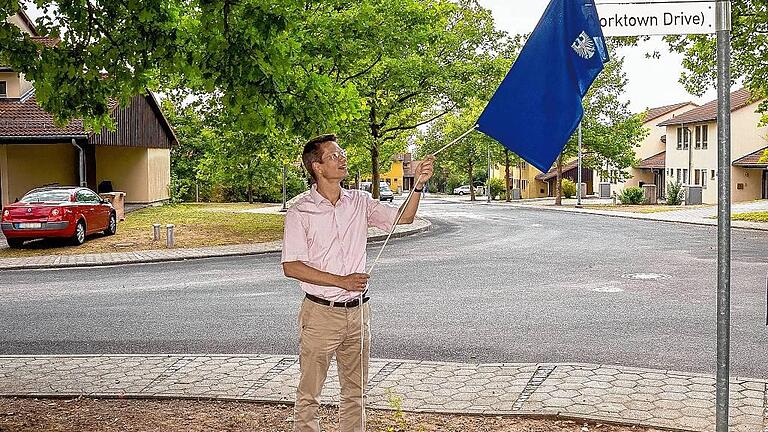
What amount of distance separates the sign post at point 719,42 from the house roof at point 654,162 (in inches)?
2853

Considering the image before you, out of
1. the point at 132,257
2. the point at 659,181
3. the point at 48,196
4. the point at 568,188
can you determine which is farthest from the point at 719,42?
the point at 568,188

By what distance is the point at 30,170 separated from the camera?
36.5 metres

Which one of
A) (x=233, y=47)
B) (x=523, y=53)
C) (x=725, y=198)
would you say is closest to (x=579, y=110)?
(x=523, y=53)

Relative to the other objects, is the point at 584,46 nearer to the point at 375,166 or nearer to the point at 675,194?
the point at 375,166

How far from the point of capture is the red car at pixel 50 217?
2148cm

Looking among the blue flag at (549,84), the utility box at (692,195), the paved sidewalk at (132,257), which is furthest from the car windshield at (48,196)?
the utility box at (692,195)

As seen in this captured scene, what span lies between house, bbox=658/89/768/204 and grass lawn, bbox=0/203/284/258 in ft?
116

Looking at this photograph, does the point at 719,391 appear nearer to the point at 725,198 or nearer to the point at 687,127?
the point at 725,198

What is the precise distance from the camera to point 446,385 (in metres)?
6.90

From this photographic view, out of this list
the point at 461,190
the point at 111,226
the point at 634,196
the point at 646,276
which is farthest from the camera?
the point at 461,190

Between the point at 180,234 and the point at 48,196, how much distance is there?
3.86 meters

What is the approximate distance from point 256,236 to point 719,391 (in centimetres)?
2143

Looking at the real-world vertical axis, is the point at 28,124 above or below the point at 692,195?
above

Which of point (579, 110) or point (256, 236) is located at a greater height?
point (579, 110)
